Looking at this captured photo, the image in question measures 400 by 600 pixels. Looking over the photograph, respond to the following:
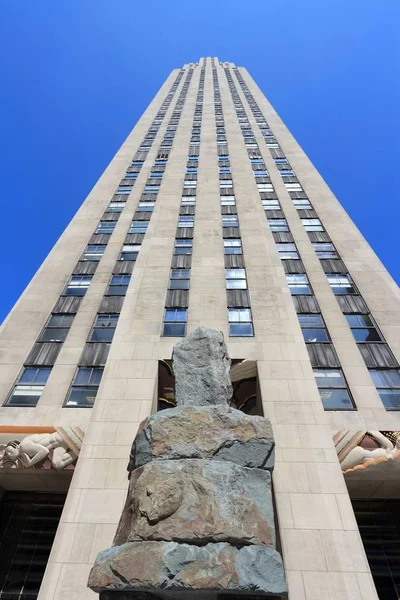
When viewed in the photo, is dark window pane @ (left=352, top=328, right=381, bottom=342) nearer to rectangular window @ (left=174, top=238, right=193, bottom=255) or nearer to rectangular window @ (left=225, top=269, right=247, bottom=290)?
rectangular window @ (left=225, top=269, right=247, bottom=290)

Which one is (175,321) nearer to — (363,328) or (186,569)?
(363,328)

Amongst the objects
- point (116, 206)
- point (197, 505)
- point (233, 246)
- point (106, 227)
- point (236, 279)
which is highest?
point (116, 206)

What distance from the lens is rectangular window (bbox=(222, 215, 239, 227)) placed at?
29.7 m

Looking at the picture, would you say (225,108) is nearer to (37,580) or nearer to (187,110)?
(187,110)

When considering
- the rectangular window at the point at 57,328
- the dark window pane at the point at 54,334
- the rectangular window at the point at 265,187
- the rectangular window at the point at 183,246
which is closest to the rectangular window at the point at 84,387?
the dark window pane at the point at 54,334

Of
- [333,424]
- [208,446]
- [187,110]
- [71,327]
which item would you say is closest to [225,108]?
[187,110]

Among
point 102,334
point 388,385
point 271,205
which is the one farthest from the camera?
point 271,205

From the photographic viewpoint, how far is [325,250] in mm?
28219

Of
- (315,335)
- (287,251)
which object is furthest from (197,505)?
(287,251)

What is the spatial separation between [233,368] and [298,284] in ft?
33.5

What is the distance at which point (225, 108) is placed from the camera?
58938 millimetres

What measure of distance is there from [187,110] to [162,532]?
6224 cm

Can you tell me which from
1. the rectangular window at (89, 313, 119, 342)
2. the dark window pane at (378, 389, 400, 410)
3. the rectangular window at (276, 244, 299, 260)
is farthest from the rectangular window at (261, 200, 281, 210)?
the dark window pane at (378, 389, 400, 410)

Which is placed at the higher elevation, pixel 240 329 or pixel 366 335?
pixel 366 335
